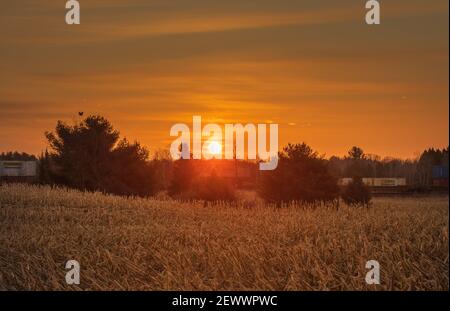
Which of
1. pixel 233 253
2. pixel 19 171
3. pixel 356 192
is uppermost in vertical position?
pixel 19 171

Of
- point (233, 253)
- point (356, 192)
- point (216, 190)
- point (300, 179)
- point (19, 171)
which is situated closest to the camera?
point (233, 253)

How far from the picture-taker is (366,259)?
1406 centimetres

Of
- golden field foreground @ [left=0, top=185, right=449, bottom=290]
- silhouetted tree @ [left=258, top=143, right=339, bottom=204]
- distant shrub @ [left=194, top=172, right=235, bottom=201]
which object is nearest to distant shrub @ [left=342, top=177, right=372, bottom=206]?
silhouetted tree @ [left=258, top=143, right=339, bottom=204]

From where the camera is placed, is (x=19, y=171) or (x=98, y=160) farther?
(x=19, y=171)

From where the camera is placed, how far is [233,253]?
14992mm

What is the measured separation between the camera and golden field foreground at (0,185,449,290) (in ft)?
43.1

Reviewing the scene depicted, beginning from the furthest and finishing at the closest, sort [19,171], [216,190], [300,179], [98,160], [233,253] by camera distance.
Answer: [19,171], [98,160], [216,190], [300,179], [233,253]

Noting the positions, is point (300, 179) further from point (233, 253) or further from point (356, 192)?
point (233, 253)

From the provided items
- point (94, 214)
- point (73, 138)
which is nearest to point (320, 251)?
point (94, 214)

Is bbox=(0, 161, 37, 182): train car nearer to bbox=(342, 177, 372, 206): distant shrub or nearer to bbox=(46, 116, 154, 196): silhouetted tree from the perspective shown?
bbox=(46, 116, 154, 196): silhouetted tree

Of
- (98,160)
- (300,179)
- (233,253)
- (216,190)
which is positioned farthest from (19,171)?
(233,253)
